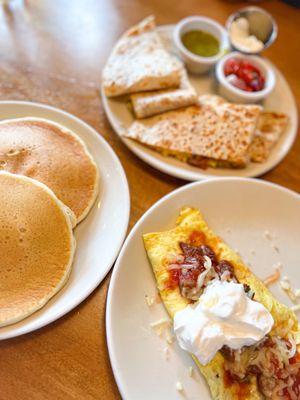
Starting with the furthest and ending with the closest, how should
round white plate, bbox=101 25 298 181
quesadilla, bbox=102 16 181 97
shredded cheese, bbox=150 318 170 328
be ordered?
quesadilla, bbox=102 16 181 97
round white plate, bbox=101 25 298 181
shredded cheese, bbox=150 318 170 328

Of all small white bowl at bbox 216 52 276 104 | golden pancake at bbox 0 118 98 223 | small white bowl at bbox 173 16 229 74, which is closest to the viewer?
golden pancake at bbox 0 118 98 223

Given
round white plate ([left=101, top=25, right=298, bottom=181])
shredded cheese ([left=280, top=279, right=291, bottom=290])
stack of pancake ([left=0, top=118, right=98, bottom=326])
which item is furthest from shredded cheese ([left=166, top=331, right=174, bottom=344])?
round white plate ([left=101, top=25, right=298, bottom=181])

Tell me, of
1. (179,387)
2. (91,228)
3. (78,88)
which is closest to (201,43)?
(78,88)

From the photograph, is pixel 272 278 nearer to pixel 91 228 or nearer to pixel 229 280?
pixel 229 280

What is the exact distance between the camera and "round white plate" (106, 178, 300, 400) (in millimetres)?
1688

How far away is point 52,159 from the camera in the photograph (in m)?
1.99

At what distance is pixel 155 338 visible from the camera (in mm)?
1788

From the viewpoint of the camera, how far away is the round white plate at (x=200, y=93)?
2.29 m

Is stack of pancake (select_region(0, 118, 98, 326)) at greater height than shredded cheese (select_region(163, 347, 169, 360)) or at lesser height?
greater

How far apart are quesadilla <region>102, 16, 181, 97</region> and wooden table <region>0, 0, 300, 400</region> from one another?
174 mm

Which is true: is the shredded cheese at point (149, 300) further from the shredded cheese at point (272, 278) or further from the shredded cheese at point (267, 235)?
the shredded cheese at point (267, 235)

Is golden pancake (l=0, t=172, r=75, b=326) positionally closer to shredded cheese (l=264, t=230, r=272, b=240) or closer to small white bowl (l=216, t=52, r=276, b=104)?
shredded cheese (l=264, t=230, r=272, b=240)

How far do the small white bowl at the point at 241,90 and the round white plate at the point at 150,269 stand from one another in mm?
597

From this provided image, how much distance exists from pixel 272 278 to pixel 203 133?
0.86m
